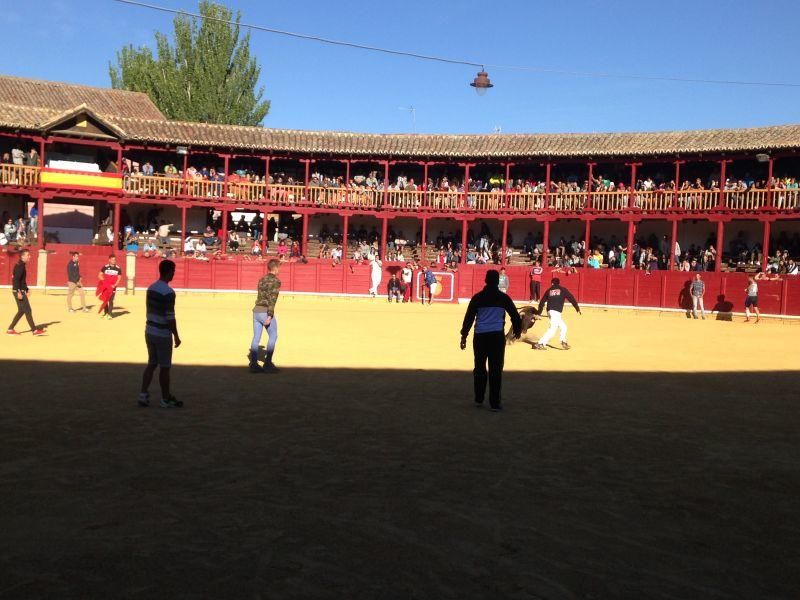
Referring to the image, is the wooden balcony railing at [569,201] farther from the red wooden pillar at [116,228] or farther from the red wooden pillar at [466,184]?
the red wooden pillar at [116,228]

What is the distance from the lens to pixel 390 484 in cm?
564

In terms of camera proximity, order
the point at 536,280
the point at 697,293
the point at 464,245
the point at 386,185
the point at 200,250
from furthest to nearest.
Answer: the point at 386,185
the point at 464,245
the point at 200,250
the point at 536,280
the point at 697,293

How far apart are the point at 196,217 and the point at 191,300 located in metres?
10.2

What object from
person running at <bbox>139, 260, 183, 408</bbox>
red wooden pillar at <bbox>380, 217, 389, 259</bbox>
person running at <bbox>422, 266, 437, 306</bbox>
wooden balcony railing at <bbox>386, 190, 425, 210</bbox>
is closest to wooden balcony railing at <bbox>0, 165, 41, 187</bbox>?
red wooden pillar at <bbox>380, 217, 389, 259</bbox>

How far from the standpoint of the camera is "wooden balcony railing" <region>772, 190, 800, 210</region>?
29.5 m

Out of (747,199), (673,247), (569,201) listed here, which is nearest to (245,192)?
(569,201)

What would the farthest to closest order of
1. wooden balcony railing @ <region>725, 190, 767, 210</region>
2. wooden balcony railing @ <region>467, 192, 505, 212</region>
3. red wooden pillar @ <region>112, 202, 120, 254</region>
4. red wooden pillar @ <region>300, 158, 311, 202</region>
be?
red wooden pillar @ <region>300, 158, 311, 202</region>, wooden balcony railing @ <region>467, 192, 505, 212</region>, red wooden pillar @ <region>112, 202, 120, 254</region>, wooden balcony railing @ <region>725, 190, 767, 210</region>

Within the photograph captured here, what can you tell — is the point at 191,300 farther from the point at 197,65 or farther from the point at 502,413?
the point at 197,65

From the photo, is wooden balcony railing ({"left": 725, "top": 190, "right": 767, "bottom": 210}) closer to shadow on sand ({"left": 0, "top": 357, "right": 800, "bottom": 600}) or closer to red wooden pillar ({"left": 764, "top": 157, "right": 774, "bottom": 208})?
red wooden pillar ({"left": 764, "top": 157, "right": 774, "bottom": 208})

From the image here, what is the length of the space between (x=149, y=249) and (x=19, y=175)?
5.67 metres

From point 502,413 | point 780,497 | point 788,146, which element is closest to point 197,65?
point 788,146

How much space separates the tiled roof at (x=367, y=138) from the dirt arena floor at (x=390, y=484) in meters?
22.8

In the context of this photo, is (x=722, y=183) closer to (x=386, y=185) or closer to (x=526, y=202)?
(x=526, y=202)

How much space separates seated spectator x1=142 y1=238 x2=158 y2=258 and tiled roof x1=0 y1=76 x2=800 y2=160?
4.26 meters
